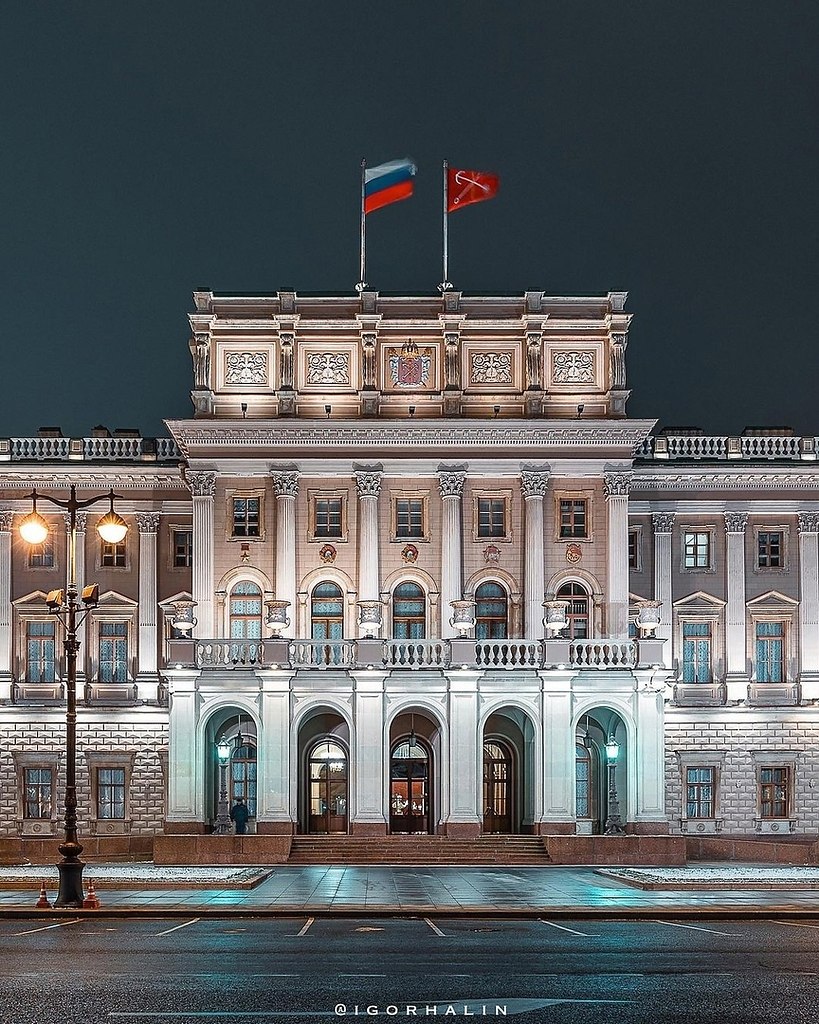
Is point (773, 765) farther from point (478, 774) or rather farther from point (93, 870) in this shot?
point (93, 870)

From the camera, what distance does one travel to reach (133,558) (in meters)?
60.8

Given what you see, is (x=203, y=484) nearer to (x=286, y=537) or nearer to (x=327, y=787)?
(x=286, y=537)

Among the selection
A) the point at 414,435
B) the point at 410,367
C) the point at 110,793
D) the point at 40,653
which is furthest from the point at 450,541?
the point at 40,653

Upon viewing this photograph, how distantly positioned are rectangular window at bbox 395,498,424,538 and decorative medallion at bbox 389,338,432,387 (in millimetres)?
4574

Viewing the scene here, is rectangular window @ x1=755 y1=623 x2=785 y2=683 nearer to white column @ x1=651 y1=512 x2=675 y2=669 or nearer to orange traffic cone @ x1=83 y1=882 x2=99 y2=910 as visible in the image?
white column @ x1=651 y1=512 x2=675 y2=669

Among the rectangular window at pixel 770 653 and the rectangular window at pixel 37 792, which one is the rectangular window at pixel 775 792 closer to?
the rectangular window at pixel 770 653

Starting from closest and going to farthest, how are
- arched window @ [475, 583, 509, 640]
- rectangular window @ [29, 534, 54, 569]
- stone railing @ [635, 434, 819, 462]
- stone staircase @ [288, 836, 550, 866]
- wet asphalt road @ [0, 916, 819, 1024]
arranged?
1. wet asphalt road @ [0, 916, 819, 1024]
2. stone staircase @ [288, 836, 550, 866]
3. arched window @ [475, 583, 509, 640]
4. rectangular window @ [29, 534, 54, 569]
5. stone railing @ [635, 434, 819, 462]

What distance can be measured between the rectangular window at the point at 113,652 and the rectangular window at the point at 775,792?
86.9 ft

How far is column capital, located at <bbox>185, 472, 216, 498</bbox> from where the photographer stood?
55.8 metres

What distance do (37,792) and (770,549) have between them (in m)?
31.9

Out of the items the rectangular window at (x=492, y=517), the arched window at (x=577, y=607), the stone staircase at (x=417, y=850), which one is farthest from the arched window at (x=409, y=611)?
the stone staircase at (x=417, y=850)

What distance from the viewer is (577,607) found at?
56375mm

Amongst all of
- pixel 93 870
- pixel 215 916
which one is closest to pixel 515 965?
pixel 215 916

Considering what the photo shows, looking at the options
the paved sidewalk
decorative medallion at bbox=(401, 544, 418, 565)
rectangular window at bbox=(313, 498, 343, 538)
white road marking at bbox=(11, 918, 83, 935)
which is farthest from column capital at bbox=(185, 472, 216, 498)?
white road marking at bbox=(11, 918, 83, 935)
